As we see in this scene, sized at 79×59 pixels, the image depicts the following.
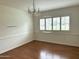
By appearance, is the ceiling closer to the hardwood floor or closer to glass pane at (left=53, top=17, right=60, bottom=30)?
glass pane at (left=53, top=17, right=60, bottom=30)

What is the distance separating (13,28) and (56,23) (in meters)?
2.87

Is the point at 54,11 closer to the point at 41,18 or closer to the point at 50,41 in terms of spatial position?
the point at 41,18

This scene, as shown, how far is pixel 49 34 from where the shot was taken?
543 centimetres

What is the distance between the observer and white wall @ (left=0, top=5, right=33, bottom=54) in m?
3.69

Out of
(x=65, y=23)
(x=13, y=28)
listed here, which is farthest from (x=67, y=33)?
(x=13, y=28)

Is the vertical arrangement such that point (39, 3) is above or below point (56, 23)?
above

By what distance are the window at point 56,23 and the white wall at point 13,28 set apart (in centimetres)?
125

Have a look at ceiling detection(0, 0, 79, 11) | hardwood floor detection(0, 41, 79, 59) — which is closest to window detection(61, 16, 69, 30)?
ceiling detection(0, 0, 79, 11)

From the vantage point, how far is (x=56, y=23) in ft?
16.9

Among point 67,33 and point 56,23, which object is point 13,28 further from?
point 67,33

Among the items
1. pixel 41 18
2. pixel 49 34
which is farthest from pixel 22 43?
pixel 41 18

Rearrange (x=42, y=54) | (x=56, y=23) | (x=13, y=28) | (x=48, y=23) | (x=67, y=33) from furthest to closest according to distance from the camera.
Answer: (x=48, y=23) < (x=56, y=23) < (x=67, y=33) < (x=13, y=28) < (x=42, y=54)

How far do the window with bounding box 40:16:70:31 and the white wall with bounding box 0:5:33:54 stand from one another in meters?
1.25

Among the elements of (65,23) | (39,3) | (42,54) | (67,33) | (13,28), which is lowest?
(42,54)
